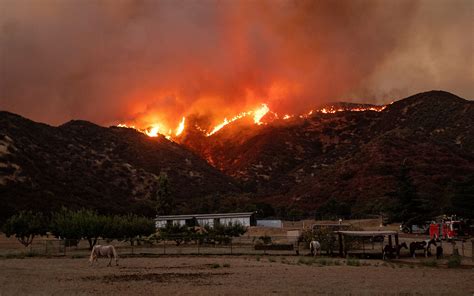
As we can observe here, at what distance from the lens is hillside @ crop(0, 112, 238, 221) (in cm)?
10394

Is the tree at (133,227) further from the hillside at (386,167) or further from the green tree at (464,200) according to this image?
the green tree at (464,200)

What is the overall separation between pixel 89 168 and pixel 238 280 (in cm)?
11983

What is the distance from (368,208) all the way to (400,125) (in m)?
102

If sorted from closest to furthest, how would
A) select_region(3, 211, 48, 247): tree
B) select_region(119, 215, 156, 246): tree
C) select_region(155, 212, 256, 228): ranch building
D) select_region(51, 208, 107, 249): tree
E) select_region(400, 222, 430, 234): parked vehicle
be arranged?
1. select_region(51, 208, 107, 249): tree
2. select_region(119, 215, 156, 246): tree
3. select_region(3, 211, 48, 247): tree
4. select_region(400, 222, 430, 234): parked vehicle
5. select_region(155, 212, 256, 228): ranch building

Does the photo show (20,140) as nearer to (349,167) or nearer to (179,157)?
(179,157)

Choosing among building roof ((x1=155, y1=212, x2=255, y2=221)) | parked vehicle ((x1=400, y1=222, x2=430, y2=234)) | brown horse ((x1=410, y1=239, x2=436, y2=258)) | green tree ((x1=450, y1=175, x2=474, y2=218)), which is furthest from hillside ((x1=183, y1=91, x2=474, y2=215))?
brown horse ((x1=410, y1=239, x2=436, y2=258))

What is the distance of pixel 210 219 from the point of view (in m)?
91.4

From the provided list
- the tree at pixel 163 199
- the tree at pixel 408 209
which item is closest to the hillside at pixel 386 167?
the tree at pixel 408 209

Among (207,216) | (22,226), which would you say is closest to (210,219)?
(207,216)

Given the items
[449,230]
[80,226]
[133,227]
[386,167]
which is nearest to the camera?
[80,226]

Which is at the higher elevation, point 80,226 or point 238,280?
point 80,226

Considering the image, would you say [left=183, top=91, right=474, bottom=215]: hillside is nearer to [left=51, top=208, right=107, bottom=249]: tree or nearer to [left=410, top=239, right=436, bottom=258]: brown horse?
[left=410, top=239, right=436, bottom=258]: brown horse

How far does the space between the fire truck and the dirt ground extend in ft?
88.8

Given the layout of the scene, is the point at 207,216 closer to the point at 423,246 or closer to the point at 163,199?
the point at 163,199
